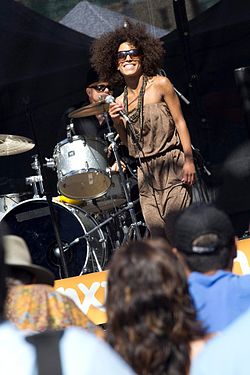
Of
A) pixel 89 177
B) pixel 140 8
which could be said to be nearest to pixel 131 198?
pixel 89 177

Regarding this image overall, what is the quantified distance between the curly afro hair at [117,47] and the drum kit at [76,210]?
0.38 m

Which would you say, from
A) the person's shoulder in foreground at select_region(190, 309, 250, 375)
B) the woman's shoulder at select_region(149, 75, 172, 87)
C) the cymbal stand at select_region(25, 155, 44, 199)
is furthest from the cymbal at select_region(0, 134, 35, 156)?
the person's shoulder in foreground at select_region(190, 309, 250, 375)

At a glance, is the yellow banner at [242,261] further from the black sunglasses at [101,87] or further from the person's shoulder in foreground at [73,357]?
the person's shoulder in foreground at [73,357]

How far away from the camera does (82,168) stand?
753cm

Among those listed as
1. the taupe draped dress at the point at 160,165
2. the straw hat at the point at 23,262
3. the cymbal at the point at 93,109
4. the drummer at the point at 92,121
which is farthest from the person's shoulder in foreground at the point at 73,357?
the drummer at the point at 92,121

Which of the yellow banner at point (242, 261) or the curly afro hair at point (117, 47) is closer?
the yellow banner at point (242, 261)

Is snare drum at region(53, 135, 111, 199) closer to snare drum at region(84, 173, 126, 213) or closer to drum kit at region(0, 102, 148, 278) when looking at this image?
drum kit at region(0, 102, 148, 278)

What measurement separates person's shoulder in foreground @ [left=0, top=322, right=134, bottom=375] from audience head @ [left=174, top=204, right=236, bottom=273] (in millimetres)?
920

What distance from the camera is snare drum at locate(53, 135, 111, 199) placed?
24.8ft

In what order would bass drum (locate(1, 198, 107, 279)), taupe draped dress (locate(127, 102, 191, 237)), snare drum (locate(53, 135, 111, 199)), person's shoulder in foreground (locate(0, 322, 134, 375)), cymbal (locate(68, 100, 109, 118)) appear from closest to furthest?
person's shoulder in foreground (locate(0, 322, 134, 375)) → taupe draped dress (locate(127, 102, 191, 237)) → cymbal (locate(68, 100, 109, 118)) → snare drum (locate(53, 135, 111, 199)) → bass drum (locate(1, 198, 107, 279))

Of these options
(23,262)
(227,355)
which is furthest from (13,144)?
(227,355)

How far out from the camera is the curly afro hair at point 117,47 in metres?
6.84

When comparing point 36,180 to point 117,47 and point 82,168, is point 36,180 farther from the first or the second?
point 117,47

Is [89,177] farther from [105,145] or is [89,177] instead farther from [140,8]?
[140,8]
